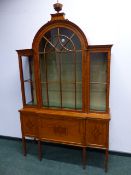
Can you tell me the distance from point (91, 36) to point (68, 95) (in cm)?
88

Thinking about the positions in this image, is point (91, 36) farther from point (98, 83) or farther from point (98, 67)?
point (98, 83)

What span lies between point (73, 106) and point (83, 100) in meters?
0.21

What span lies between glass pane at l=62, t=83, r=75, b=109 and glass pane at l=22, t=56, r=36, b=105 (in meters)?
0.48

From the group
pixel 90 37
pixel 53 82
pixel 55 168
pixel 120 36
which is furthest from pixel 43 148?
pixel 120 36

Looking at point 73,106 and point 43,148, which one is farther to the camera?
point 43,148

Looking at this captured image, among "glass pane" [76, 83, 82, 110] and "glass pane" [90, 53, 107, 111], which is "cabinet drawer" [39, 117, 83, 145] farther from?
"glass pane" [90, 53, 107, 111]

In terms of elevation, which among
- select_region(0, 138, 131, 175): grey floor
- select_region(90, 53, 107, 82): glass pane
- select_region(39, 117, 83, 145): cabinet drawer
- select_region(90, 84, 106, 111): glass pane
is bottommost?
select_region(0, 138, 131, 175): grey floor

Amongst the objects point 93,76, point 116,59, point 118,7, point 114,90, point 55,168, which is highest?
point 118,7

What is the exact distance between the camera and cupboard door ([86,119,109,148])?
7.02ft

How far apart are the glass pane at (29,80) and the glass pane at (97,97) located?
0.87 meters

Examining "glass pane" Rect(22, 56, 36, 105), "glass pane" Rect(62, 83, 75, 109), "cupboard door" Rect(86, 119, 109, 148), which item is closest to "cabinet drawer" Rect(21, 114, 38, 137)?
"glass pane" Rect(22, 56, 36, 105)

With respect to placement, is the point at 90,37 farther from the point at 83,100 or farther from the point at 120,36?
the point at 83,100

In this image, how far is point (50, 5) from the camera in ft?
7.97

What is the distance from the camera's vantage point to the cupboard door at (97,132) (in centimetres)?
214
